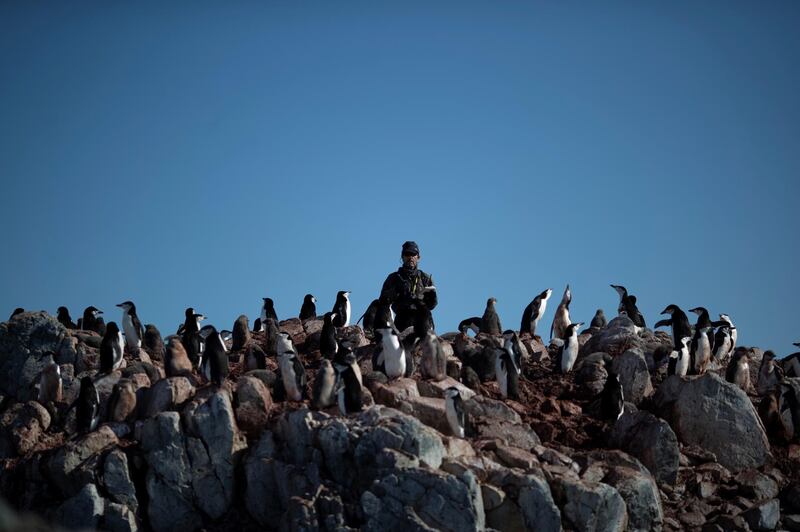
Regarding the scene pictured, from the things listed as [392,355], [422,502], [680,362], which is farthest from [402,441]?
[680,362]

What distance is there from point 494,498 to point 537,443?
2.51 metres

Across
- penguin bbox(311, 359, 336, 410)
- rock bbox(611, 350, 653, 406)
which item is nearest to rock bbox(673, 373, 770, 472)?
rock bbox(611, 350, 653, 406)

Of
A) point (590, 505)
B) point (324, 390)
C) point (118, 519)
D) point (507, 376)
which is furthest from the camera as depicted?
point (507, 376)

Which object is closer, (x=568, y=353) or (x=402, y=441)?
(x=402, y=441)

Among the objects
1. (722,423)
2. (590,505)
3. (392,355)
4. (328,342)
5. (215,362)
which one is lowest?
(590,505)

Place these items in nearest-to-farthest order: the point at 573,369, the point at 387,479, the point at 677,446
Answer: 1. the point at 387,479
2. the point at 677,446
3. the point at 573,369

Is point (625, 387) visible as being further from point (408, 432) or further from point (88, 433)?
point (88, 433)

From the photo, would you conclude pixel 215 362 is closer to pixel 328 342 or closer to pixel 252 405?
pixel 252 405

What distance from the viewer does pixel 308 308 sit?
34156mm

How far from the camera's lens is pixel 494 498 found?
63.3 ft

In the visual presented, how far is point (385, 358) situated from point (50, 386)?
7.21 metres

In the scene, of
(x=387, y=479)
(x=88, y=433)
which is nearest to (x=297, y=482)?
(x=387, y=479)

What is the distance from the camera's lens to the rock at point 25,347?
24.9 meters

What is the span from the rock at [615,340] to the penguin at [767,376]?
3.01m
